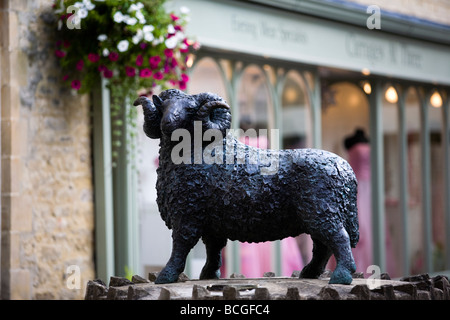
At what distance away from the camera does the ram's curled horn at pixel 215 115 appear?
2141 mm

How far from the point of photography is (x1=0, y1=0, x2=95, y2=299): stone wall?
4316mm

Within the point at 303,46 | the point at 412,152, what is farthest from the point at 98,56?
the point at 412,152

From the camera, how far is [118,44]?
434 cm

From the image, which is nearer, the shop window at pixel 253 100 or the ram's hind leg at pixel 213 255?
the ram's hind leg at pixel 213 255

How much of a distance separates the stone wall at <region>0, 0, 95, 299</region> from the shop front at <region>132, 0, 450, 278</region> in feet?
2.08

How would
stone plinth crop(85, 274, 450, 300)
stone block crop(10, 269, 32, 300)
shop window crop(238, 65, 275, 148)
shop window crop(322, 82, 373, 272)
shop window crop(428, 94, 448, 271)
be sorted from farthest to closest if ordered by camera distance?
shop window crop(428, 94, 448, 271) < shop window crop(238, 65, 275, 148) < shop window crop(322, 82, 373, 272) < stone block crop(10, 269, 32, 300) < stone plinth crop(85, 274, 450, 300)


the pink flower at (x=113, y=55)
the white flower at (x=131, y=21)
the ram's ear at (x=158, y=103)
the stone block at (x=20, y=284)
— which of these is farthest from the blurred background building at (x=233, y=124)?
the ram's ear at (x=158, y=103)

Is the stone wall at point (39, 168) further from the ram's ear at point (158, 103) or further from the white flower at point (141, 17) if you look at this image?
the ram's ear at point (158, 103)

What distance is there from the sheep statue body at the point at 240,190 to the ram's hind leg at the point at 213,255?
0.12 meters

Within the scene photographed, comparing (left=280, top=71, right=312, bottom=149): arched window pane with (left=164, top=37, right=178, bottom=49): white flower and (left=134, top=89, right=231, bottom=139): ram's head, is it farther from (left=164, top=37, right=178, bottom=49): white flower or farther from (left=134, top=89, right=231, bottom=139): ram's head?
(left=134, top=89, right=231, bottom=139): ram's head

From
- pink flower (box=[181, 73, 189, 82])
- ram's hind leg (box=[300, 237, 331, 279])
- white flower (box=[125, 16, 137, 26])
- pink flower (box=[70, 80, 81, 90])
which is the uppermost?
white flower (box=[125, 16, 137, 26])

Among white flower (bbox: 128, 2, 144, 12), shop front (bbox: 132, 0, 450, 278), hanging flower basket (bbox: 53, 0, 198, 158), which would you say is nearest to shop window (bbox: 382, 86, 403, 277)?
shop front (bbox: 132, 0, 450, 278)

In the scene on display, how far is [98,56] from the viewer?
4391 millimetres
